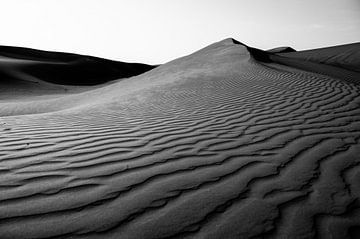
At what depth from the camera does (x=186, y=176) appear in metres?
2.49

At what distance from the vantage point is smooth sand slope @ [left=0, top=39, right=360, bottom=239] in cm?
181

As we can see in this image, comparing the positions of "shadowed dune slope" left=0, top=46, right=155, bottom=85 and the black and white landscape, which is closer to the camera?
the black and white landscape

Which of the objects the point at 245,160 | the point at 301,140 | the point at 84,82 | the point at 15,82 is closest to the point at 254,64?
the point at 301,140

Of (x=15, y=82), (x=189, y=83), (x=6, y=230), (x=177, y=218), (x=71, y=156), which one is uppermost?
(x=15, y=82)

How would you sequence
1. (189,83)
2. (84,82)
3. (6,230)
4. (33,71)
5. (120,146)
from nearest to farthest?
(6,230), (120,146), (189,83), (33,71), (84,82)

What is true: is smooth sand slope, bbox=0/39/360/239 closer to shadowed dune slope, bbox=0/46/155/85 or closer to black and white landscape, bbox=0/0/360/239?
black and white landscape, bbox=0/0/360/239

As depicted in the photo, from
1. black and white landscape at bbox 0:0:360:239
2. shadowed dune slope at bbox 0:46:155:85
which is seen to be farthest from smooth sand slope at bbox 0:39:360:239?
shadowed dune slope at bbox 0:46:155:85

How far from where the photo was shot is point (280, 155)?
9.93ft

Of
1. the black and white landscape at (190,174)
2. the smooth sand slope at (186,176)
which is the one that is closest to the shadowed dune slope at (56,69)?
the black and white landscape at (190,174)

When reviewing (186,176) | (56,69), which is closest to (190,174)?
(186,176)

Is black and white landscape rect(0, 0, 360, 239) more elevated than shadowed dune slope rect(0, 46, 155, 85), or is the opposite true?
shadowed dune slope rect(0, 46, 155, 85)

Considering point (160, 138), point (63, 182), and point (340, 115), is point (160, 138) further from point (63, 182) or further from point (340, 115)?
point (340, 115)

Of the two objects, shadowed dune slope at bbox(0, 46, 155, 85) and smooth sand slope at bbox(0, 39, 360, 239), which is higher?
shadowed dune slope at bbox(0, 46, 155, 85)

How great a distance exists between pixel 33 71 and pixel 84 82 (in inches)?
173
